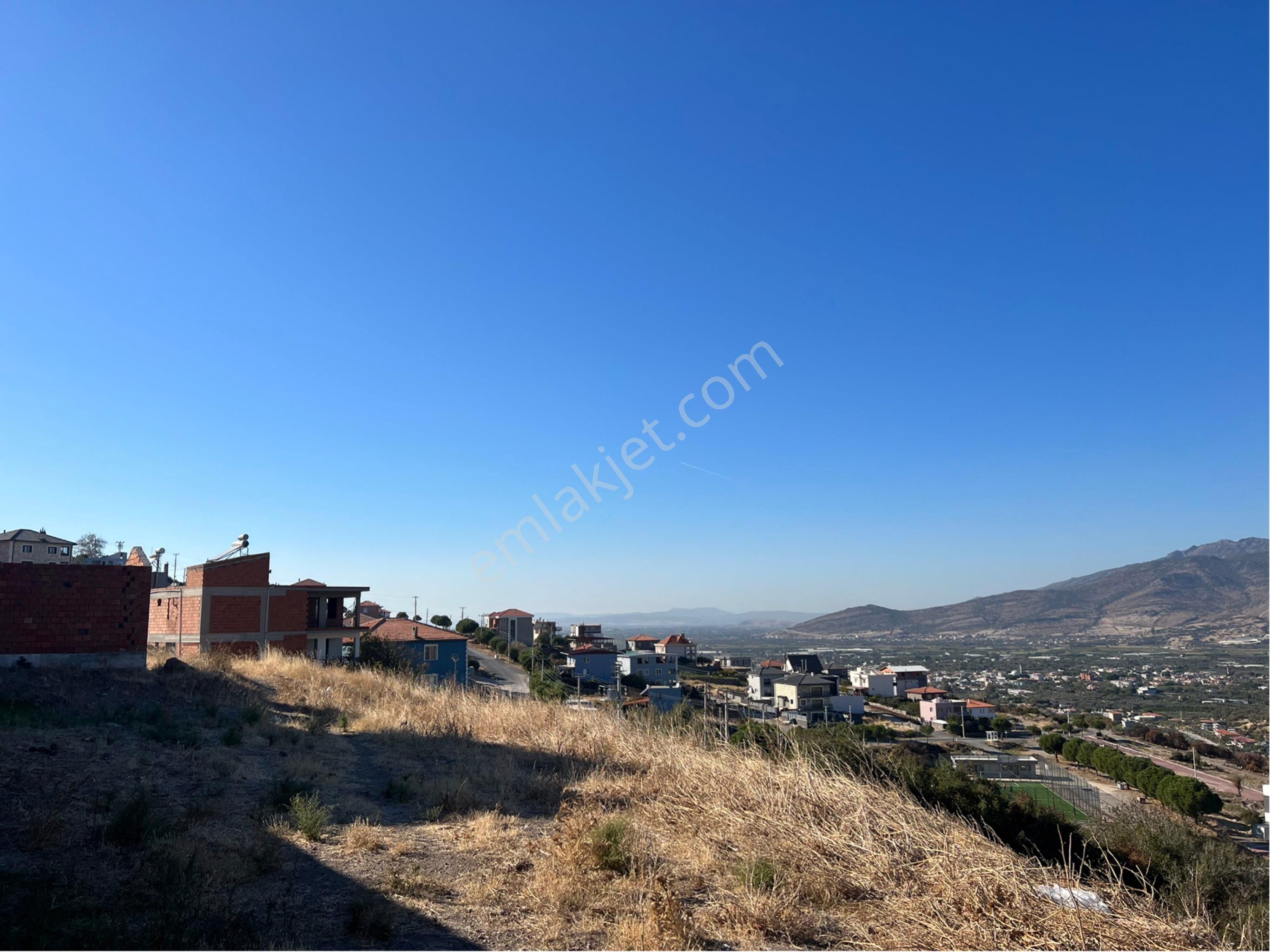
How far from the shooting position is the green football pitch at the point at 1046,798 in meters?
8.60

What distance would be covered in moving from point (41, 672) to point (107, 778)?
8190mm

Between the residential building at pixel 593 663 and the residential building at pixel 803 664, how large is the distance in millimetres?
15288

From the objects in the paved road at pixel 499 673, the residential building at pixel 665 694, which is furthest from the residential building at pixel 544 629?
the residential building at pixel 665 694

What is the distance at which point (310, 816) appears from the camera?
5.86 metres

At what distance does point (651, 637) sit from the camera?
8425 cm

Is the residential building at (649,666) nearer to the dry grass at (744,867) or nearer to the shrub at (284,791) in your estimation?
the shrub at (284,791)

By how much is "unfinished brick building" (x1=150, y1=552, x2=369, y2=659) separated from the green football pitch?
20066 millimetres

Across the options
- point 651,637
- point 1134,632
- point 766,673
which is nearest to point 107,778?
point 766,673

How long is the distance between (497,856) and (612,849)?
1.03 meters

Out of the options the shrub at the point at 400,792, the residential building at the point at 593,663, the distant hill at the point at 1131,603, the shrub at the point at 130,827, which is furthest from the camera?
the distant hill at the point at 1131,603

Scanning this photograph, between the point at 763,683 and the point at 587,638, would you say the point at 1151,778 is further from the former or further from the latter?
the point at 587,638

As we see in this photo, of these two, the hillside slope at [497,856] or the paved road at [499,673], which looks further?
the paved road at [499,673]

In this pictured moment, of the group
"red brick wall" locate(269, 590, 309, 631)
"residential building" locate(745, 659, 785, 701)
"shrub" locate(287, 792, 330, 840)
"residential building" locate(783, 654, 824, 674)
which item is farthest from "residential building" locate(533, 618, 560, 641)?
"shrub" locate(287, 792, 330, 840)

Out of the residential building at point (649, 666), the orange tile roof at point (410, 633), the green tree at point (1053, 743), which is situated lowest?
the green tree at point (1053, 743)
